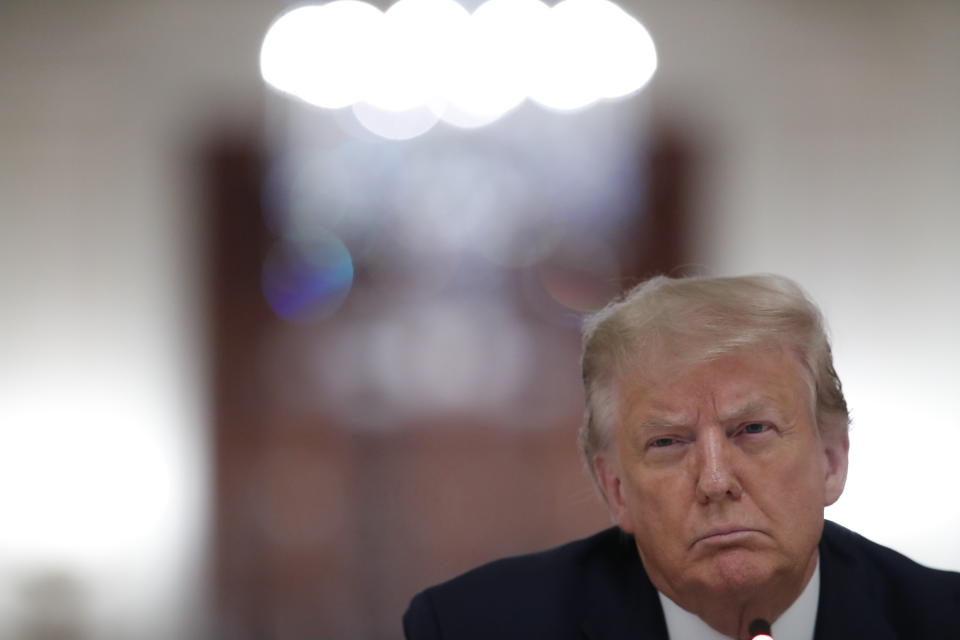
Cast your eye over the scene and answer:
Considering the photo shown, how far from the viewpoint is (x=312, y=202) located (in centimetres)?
510

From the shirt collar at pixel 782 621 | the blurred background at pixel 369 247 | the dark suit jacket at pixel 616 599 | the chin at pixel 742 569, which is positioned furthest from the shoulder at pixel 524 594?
the blurred background at pixel 369 247

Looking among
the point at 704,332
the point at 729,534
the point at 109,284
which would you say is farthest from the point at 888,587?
the point at 109,284

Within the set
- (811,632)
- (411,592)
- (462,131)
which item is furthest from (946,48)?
(811,632)

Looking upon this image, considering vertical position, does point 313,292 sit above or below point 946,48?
below

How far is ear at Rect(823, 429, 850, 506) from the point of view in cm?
132

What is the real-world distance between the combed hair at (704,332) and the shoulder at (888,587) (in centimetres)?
19

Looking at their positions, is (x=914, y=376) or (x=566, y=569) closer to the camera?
(x=566, y=569)

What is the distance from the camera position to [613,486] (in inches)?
54.1

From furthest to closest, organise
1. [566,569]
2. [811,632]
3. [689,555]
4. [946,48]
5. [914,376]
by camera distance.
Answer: [946,48] < [914,376] < [566,569] < [811,632] < [689,555]

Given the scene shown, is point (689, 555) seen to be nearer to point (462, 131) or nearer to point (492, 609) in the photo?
point (492, 609)

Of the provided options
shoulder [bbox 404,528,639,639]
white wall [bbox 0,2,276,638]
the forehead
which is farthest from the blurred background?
the forehead

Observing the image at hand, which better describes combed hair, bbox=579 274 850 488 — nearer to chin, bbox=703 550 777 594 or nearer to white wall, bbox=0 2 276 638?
chin, bbox=703 550 777 594

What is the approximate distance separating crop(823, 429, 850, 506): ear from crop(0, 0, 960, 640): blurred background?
3599 millimetres

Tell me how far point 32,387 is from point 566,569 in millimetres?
3963
